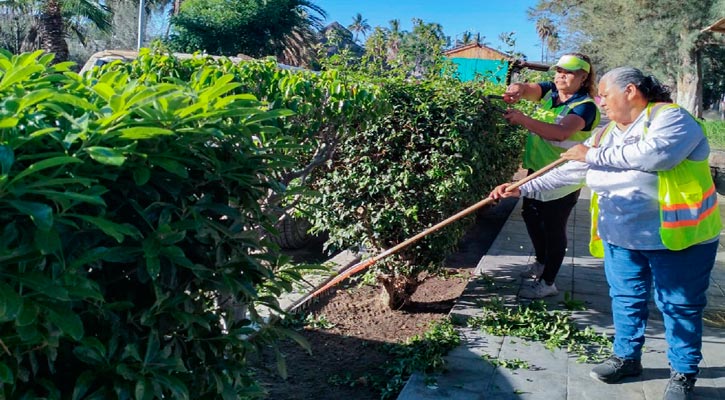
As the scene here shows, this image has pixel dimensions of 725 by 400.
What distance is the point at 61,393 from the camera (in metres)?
1.84

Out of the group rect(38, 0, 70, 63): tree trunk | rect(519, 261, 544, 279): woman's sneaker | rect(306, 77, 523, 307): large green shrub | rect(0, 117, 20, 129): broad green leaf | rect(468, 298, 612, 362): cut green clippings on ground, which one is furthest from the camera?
rect(38, 0, 70, 63): tree trunk

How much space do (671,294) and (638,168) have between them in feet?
2.43

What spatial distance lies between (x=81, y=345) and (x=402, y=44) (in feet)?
13.6

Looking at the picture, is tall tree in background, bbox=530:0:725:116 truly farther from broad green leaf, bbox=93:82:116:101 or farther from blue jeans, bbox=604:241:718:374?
broad green leaf, bbox=93:82:116:101

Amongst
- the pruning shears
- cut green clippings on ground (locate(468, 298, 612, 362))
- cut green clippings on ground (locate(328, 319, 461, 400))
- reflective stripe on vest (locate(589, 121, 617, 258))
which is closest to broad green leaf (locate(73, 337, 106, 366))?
cut green clippings on ground (locate(328, 319, 461, 400))

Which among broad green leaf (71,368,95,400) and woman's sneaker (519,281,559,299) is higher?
broad green leaf (71,368,95,400)

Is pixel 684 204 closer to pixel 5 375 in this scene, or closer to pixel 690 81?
pixel 5 375

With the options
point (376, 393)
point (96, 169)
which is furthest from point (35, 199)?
point (376, 393)

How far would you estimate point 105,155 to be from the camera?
1.58 meters

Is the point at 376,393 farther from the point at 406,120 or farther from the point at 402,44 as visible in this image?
the point at 402,44

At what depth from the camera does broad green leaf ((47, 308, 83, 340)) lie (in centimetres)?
158

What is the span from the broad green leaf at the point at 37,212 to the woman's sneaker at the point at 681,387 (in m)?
3.50

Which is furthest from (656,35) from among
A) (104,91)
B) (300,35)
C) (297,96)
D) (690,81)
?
(104,91)

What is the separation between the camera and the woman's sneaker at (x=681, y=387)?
383 centimetres
